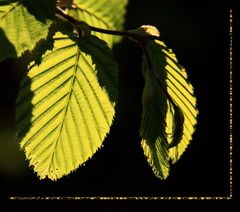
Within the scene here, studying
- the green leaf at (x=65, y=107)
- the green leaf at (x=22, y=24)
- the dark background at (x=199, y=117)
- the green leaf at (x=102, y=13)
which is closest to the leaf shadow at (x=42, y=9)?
the green leaf at (x=22, y=24)

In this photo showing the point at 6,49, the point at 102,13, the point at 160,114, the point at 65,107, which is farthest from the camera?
the point at 102,13

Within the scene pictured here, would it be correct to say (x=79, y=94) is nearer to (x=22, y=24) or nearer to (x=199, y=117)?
(x=22, y=24)

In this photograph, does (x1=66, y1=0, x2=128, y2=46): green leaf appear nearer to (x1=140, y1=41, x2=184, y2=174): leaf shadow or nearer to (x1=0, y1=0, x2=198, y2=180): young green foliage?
(x1=0, y1=0, x2=198, y2=180): young green foliage

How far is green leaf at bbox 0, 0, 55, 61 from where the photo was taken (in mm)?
689

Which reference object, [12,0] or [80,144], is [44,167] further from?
[12,0]

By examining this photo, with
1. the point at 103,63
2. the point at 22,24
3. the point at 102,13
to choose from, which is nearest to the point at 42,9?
the point at 22,24

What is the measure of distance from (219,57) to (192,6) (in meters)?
0.74

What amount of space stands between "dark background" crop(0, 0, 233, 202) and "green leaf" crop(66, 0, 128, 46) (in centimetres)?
529

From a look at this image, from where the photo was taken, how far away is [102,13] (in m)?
1.03

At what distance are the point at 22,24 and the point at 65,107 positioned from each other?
210 millimetres

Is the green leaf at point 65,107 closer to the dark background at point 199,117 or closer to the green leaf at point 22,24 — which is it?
the green leaf at point 22,24

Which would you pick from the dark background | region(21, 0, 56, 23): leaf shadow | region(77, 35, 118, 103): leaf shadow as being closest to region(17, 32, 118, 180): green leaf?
region(77, 35, 118, 103): leaf shadow

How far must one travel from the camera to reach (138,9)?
6668 millimetres

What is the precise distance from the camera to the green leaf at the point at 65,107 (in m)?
0.83
